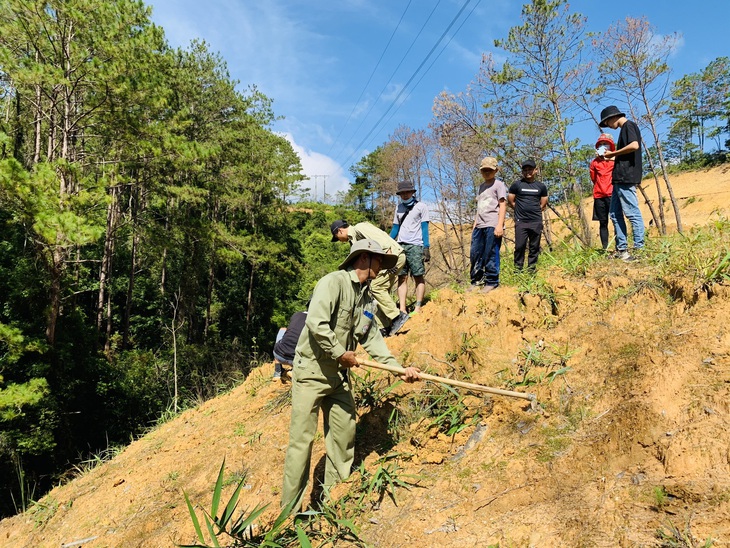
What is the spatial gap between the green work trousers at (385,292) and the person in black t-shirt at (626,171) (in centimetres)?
243

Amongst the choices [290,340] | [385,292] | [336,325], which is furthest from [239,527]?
[385,292]

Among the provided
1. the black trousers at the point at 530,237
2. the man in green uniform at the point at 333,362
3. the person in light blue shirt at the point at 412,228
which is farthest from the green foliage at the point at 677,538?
the person in light blue shirt at the point at 412,228

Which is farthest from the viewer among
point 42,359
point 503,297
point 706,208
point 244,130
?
point 706,208

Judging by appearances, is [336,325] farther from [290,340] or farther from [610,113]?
[610,113]

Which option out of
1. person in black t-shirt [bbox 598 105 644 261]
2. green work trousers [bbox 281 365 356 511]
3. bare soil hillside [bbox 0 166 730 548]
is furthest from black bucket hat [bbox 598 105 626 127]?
green work trousers [bbox 281 365 356 511]

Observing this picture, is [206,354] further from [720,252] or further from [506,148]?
[720,252]

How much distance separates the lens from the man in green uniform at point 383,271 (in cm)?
475

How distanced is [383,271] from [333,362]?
81.2 inches

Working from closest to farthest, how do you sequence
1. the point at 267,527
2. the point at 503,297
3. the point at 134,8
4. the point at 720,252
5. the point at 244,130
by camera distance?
the point at 267,527 < the point at 720,252 < the point at 503,297 < the point at 134,8 < the point at 244,130

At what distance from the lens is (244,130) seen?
60.0ft

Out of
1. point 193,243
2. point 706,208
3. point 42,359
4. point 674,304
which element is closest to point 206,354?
point 193,243

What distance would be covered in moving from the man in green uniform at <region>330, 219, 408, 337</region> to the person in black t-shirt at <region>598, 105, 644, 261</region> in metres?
2.43

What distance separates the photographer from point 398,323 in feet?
17.2

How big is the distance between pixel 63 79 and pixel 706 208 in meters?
27.8
